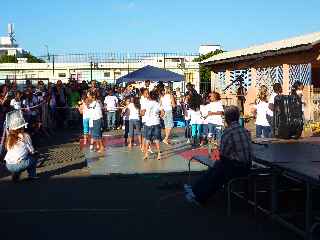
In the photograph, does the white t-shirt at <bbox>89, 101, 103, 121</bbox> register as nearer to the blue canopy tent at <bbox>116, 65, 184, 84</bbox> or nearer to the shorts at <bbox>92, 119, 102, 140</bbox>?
the shorts at <bbox>92, 119, 102, 140</bbox>

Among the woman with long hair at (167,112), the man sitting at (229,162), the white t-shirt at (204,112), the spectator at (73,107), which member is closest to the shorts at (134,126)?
the woman with long hair at (167,112)

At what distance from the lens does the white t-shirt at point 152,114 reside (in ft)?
48.4

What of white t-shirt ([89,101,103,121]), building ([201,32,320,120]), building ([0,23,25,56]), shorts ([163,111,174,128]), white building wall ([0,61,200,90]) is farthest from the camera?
building ([0,23,25,56])

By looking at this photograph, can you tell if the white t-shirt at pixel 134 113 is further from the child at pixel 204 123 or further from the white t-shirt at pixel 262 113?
the white t-shirt at pixel 262 113

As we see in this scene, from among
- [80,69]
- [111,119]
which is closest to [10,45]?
[80,69]

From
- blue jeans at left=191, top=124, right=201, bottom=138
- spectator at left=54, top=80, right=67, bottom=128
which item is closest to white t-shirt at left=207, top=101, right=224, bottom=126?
blue jeans at left=191, top=124, right=201, bottom=138

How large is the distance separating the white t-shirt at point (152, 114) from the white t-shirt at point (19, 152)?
11.5 ft

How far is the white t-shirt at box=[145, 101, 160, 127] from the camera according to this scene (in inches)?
581

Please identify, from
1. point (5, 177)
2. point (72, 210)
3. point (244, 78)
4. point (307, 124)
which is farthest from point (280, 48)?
point (72, 210)

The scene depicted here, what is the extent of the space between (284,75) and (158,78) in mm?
5177

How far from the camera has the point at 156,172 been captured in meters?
12.8

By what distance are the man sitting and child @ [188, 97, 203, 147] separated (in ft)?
27.4

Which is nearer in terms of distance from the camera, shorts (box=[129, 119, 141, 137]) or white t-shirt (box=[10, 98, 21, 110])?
shorts (box=[129, 119, 141, 137])

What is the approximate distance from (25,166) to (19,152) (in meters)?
0.30
